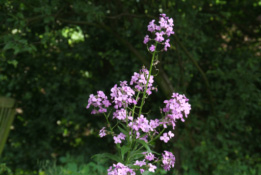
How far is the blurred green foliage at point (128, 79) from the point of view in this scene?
12.6ft

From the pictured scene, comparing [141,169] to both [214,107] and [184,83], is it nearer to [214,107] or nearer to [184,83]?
[184,83]

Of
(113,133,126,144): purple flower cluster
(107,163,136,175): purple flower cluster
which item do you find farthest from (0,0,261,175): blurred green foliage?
(107,163,136,175): purple flower cluster

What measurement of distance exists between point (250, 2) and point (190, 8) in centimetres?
116

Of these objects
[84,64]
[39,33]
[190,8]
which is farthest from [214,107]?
[39,33]

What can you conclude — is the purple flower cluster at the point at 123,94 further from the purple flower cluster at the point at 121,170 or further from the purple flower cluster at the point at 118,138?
the purple flower cluster at the point at 121,170

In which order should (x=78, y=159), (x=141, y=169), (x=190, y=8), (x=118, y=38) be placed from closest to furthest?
(x=141, y=169) < (x=190, y=8) < (x=118, y=38) < (x=78, y=159)

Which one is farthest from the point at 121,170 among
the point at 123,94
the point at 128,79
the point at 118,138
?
the point at 128,79

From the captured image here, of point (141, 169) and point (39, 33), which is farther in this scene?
point (39, 33)

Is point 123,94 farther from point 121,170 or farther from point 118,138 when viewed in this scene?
point 121,170

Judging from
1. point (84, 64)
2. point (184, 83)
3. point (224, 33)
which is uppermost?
point (224, 33)

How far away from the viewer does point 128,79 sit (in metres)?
4.06

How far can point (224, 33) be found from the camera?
430 cm

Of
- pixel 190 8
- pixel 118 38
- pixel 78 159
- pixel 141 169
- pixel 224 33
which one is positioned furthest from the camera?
pixel 224 33

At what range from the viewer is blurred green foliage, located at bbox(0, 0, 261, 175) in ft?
12.6
